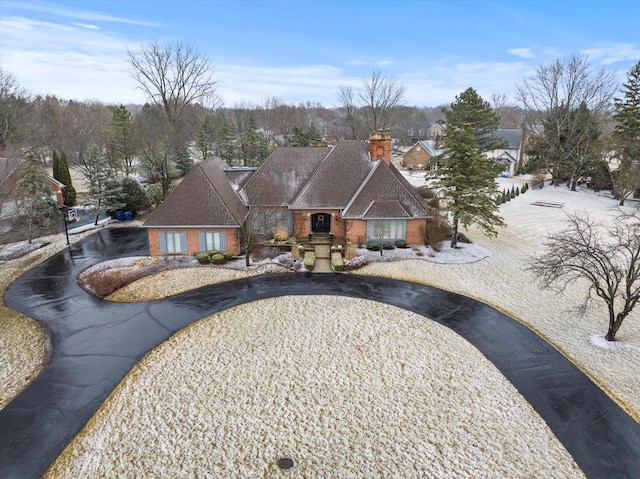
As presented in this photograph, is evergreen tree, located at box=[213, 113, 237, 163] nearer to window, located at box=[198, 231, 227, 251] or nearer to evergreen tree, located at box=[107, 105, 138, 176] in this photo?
evergreen tree, located at box=[107, 105, 138, 176]

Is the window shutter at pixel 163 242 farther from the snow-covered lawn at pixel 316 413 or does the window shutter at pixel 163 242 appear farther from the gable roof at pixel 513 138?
the gable roof at pixel 513 138

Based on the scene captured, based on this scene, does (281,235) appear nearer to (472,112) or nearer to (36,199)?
(36,199)

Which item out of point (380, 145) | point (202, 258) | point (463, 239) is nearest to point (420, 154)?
point (380, 145)

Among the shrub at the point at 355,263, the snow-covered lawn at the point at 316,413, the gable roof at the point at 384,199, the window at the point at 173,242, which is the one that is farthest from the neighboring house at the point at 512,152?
the snow-covered lawn at the point at 316,413

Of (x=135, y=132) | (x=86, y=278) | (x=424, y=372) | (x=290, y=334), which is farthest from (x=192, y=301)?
(x=135, y=132)

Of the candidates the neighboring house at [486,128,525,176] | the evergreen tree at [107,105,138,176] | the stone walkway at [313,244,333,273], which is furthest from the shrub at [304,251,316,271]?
the neighboring house at [486,128,525,176]
